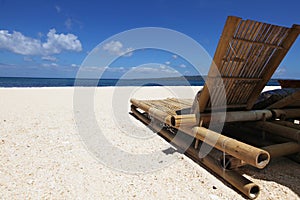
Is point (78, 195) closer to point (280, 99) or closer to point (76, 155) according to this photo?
point (76, 155)

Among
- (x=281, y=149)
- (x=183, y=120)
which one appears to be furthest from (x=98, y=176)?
(x=281, y=149)

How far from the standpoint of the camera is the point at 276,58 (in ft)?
9.96

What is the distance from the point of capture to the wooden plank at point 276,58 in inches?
111

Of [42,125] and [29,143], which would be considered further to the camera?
[42,125]

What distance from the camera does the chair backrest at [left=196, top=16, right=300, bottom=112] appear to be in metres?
2.49

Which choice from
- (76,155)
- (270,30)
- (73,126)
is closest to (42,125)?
(73,126)

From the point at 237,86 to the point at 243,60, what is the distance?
469 mm

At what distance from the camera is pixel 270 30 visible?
8.76ft

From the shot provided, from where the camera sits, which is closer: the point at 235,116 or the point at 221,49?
the point at 221,49

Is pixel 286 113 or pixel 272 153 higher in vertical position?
pixel 286 113

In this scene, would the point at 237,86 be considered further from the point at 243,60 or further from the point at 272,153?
the point at 272,153

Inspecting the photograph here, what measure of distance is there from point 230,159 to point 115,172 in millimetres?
1522

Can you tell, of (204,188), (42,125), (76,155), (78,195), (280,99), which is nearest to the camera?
(78,195)

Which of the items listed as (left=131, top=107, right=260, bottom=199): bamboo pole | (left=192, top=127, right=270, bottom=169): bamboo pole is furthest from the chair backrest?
(left=131, top=107, right=260, bottom=199): bamboo pole
